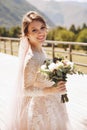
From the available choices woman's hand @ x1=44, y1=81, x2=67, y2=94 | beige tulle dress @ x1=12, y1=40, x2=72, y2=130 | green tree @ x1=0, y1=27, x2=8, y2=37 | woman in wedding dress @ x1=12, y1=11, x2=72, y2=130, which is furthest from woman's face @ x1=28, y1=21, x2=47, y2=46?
green tree @ x1=0, y1=27, x2=8, y2=37

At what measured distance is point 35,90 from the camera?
10.5 ft

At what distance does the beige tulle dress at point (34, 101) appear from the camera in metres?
3.23

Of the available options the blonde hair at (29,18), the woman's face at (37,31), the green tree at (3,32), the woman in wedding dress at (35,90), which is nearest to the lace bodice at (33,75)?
the woman in wedding dress at (35,90)

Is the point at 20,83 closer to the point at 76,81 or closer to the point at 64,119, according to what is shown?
the point at 64,119

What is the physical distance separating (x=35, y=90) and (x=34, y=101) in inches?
13.0

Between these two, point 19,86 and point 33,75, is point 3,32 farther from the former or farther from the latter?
point 33,75

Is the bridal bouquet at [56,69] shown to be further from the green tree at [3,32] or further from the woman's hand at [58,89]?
the green tree at [3,32]

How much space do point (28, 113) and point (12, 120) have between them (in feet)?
0.92

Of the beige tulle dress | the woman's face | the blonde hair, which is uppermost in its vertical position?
the blonde hair

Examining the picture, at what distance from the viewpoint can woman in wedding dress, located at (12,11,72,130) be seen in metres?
3.23

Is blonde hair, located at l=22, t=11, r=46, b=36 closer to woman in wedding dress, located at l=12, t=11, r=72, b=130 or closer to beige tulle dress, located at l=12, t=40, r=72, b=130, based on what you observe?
woman in wedding dress, located at l=12, t=11, r=72, b=130

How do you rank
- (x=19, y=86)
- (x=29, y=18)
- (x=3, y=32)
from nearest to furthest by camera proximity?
(x=29, y=18)
(x=19, y=86)
(x=3, y=32)

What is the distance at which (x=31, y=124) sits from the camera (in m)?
3.57

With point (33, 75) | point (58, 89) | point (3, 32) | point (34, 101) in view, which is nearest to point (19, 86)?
point (34, 101)
